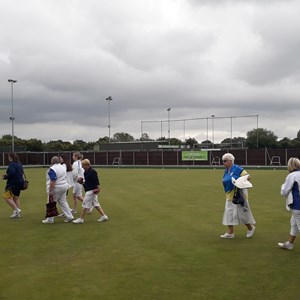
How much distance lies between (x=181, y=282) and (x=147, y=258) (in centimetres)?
136

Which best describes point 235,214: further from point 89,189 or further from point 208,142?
point 208,142

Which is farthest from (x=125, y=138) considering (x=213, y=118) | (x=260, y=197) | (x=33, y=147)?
(x=260, y=197)

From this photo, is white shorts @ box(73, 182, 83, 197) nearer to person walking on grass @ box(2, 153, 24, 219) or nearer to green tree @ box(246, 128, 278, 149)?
person walking on grass @ box(2, 153, 24, 219)

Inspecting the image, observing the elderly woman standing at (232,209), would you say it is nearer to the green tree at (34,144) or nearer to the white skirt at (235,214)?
the white skirt at (235,214)

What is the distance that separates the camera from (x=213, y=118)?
216 feet

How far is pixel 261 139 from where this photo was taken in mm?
80625

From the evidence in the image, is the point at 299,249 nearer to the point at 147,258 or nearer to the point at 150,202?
the point at 147,258

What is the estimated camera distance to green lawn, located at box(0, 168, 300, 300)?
5.54 metres

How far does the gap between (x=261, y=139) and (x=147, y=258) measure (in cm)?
7678

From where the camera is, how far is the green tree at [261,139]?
71.8m

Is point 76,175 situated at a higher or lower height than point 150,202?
higher

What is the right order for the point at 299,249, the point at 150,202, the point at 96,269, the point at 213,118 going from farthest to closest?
the point at 213,118
the point at 150,202
the point at 299,249
the point at 96,269

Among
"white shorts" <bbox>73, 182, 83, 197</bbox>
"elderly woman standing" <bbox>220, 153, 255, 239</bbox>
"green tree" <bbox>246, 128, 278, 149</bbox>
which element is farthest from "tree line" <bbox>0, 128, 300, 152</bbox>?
"elderly woman standing" <bbox>220, 153, 255, 239</bbox>

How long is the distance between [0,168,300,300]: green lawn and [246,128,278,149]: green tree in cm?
6056
